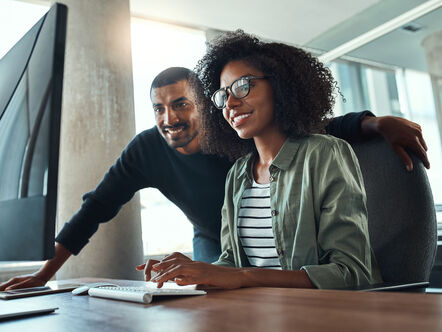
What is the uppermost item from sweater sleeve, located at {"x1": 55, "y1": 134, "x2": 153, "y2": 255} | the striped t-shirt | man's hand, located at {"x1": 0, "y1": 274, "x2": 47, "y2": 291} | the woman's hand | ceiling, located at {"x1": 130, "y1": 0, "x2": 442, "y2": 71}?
ceiling, located at {"x1": 130, "y1": 0, "x2": 442, "y2": 71}

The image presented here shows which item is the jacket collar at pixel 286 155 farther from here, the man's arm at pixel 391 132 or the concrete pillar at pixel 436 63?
the concrete pillar at pixel 436 63

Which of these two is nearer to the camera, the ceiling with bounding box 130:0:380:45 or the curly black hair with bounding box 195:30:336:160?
the curly black hair with bounding box 195:30:336:160

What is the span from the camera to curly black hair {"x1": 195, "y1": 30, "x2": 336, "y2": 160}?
1.45 meters

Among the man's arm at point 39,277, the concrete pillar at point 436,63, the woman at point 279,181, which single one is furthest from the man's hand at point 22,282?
the concrete pillar at point 436,63

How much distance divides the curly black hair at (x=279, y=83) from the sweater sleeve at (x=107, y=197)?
50 centimetres

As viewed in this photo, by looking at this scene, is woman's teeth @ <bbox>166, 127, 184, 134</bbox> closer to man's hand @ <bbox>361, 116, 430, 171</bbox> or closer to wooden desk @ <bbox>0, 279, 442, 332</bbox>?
man's hand @ <bbox>361, 116, 430, 171</bbox>

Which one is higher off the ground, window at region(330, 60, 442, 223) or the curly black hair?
window at region(330, 60, 442, 223)

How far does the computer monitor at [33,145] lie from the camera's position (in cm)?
58

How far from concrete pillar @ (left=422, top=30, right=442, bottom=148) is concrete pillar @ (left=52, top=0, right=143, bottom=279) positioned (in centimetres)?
246

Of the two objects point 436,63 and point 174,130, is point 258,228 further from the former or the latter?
point 436,63

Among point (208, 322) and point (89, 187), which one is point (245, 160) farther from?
point (89, 187)

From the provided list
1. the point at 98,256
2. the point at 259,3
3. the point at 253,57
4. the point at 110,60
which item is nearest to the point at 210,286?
the point at 253,57

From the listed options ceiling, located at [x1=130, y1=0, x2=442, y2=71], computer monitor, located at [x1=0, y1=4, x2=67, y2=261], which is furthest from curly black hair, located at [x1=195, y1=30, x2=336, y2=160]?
ceiling, located at [x1=130, y1=0, x2=442, y2=71]

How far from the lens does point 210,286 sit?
3.00 ft
